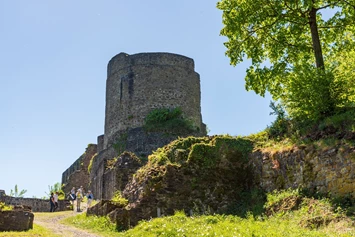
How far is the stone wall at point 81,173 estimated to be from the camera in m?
41.4

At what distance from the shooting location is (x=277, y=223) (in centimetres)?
1128

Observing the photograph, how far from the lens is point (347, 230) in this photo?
9531 mm

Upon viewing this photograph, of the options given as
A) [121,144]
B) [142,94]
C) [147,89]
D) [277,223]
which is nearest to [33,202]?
[121,144]

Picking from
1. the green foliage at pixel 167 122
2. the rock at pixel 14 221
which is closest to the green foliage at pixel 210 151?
the rock at pixel 14 221

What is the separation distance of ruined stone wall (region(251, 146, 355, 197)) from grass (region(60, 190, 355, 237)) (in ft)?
1.33

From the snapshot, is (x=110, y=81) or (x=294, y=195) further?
(x=110, y=81)

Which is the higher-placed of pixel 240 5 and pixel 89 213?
pixel 240 5

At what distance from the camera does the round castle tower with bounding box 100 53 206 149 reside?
3212 centimetres

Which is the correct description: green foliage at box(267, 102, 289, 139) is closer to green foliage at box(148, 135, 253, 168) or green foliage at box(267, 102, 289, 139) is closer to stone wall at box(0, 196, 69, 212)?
green foliage at box(148, 135, 253, 168)

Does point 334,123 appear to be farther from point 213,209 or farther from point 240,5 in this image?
point 240,5

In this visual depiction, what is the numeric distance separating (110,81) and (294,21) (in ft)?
66.1

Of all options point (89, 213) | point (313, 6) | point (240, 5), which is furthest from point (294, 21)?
point (89, 213)

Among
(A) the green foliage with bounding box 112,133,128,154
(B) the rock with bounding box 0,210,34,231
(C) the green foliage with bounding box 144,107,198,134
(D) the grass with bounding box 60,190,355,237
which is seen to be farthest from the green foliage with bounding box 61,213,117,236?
(C) the green foliage with bounding box 144,107,198,134

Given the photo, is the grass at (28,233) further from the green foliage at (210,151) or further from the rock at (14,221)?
the green foliage at (210,151)
